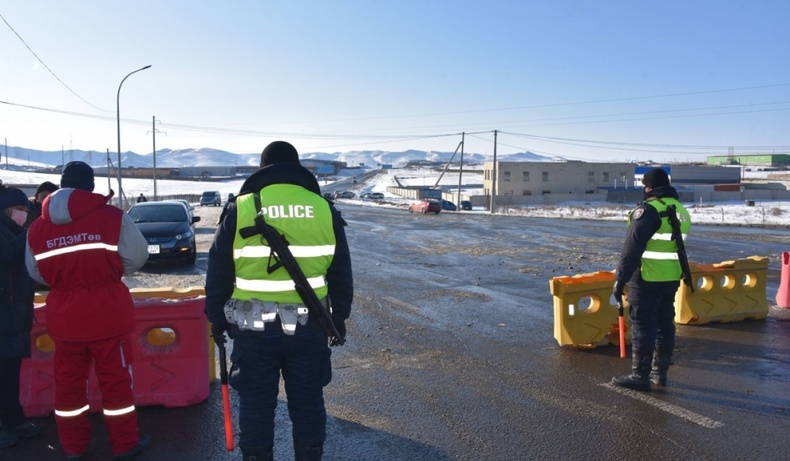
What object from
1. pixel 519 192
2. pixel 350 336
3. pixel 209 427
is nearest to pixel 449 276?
pixel 350 336

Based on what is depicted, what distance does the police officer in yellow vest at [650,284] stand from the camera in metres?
5.51

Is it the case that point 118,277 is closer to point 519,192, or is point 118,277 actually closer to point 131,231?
point 131,231

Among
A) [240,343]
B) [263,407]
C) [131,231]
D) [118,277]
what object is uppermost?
[131,231]

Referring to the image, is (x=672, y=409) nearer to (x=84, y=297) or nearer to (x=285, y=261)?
(x=285, y=261)

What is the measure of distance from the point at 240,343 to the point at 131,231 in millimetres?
1248

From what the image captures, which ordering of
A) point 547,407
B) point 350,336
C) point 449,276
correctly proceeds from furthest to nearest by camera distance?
point 449,276 < point 350,336 < point 547,407

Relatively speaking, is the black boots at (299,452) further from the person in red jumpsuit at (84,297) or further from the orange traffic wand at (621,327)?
the orange traffic wand at (621,327)

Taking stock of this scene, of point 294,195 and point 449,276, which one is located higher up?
point 294,195

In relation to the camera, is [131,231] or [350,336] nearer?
[131,231]

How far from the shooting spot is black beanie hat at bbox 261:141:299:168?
3.56 meters

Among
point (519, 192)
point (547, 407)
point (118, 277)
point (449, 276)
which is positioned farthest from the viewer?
point (519, 192)

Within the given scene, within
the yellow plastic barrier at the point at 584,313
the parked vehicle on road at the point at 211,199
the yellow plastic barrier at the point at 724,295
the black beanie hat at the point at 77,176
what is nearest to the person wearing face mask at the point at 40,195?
the black beanie hat at the point at 77,176

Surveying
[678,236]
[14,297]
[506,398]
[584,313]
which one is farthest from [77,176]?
[584,313]

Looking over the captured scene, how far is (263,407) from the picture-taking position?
3428mm
